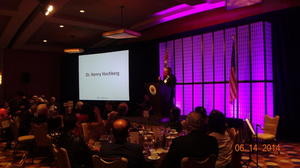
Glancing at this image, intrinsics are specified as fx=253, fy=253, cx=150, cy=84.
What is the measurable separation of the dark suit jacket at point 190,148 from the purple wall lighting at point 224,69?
4.96 meters

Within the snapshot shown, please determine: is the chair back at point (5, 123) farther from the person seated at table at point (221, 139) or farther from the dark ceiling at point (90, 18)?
the person seated at table at point (221, 139)

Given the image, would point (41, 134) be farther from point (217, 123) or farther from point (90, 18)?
point (90, 18)

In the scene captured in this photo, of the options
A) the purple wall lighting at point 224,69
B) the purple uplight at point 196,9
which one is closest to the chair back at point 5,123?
the purple wall lighting at point 224,69

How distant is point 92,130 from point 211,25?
17.1ft

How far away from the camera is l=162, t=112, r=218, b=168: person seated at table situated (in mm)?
2398

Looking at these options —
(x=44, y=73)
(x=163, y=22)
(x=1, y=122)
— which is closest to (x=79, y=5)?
(x=163, y=22)

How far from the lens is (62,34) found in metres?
11.3

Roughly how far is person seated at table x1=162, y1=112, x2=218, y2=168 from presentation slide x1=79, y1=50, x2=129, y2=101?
7.83 metres

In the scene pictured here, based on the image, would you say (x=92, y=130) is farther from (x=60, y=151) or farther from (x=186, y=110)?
(x=186, y=110)

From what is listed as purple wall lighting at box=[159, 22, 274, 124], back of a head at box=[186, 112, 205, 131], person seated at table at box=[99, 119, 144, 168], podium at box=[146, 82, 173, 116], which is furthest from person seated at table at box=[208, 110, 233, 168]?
podium at box=[146, 82, 173, 116]

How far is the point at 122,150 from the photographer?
2.42 meters

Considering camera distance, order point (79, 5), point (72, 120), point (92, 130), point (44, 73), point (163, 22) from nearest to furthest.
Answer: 1. point (72, 120)
2. point (92, 130)
3. point (79, 5)
4. point (163, 22)
5. point (44, 73)

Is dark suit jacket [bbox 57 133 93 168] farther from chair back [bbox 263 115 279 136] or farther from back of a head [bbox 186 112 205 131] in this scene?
chair back [bbox 263 115 279 136]

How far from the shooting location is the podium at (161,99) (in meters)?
7.75
